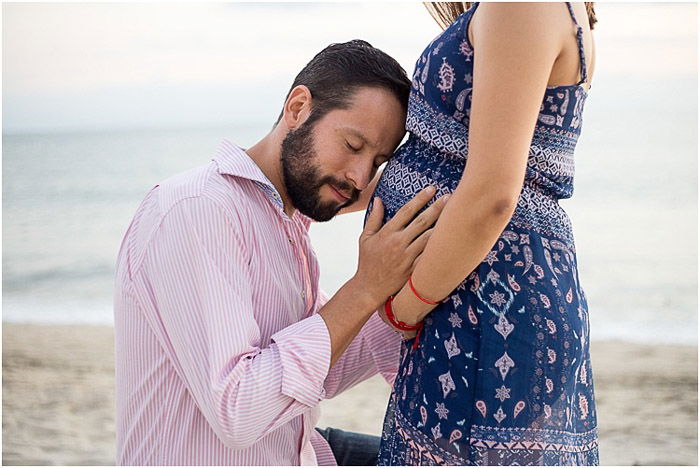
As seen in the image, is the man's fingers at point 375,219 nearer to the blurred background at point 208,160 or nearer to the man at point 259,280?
the man at point 259,280

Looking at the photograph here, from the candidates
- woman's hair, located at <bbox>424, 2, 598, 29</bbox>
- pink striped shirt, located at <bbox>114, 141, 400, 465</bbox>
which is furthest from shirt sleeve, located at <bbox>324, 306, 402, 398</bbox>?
woman's hair, located at <bbox>424, 2, 598, 29</bbox>

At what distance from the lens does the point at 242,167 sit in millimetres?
2035

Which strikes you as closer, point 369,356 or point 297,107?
point 297,107

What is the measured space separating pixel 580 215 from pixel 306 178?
50.4ft

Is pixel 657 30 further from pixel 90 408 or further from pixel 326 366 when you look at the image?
pixel 326 366

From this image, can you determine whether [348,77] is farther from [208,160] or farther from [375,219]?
[208,160]

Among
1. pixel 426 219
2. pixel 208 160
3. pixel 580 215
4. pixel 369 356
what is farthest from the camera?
pixel 208 160

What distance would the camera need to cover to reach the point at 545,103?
169 cm

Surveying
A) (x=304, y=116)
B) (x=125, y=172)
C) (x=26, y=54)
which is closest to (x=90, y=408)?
(x=304, y=116)

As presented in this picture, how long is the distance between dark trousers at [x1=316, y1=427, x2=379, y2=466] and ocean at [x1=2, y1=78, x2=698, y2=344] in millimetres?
7583

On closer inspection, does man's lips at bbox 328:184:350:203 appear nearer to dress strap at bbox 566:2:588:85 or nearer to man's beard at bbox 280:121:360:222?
man's beard at bbox 280:121:360:222

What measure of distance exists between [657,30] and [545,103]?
22.0 metres

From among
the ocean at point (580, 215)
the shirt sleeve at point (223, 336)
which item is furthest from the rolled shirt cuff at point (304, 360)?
the ocean at point (580, 215)

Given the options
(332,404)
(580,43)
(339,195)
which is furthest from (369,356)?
(332,404)
